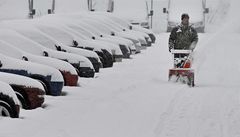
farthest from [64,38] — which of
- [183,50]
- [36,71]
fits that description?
[36,71]

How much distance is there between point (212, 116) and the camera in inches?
421

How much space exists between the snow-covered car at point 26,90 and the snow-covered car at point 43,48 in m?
2.92

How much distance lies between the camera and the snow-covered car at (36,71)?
1183 centimetres

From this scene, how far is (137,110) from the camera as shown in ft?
37.2

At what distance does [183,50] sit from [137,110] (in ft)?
14.5

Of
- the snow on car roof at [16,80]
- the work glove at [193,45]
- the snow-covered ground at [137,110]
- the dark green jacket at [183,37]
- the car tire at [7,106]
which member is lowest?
the snow-covered ground at [137,110]

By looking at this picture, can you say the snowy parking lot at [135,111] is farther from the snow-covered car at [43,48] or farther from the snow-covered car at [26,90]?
the snow-covered car at [43,48]

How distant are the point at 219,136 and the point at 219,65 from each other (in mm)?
12277

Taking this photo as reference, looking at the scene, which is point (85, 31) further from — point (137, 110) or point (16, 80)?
point (16, 80)

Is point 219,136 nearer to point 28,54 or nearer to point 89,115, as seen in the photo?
point 89,115

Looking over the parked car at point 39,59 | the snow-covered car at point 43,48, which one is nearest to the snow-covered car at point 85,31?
the snow-covered car at point 43,48

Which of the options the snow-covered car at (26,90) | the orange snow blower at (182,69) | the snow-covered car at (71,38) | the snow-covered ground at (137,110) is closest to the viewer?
the snow-covered ground at (137,110)

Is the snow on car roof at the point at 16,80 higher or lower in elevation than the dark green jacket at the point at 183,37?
lower

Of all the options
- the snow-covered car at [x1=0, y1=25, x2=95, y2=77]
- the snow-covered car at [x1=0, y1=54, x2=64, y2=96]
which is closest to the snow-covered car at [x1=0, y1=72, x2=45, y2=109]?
the snow-covered car at [x1=0, y1=54, x2=64, y2=96]
